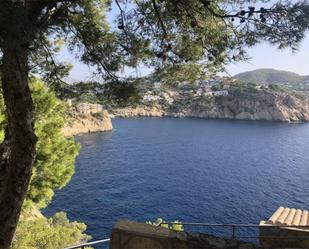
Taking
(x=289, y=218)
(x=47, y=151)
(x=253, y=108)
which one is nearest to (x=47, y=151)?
(x=47, y=151)

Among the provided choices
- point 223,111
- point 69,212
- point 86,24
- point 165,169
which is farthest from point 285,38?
point 223,111

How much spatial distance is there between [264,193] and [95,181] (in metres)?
18.4

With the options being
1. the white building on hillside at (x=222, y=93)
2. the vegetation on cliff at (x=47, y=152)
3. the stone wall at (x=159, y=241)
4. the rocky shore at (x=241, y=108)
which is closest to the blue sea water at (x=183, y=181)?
the vegetation on cliff at (x=47, y=152)

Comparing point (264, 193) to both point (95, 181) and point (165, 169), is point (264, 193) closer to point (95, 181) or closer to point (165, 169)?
point (165, 169)

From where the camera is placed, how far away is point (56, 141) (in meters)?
11.0

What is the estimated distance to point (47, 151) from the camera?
10469 mm

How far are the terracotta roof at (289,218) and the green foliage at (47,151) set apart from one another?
6340mm

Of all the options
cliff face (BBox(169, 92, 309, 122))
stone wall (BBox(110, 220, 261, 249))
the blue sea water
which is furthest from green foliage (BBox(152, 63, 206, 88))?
cliff face (BBox(169, 92, 309, 122))

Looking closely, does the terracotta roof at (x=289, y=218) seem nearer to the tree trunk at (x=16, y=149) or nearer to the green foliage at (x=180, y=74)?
the green foliage at (x=180, y=74)

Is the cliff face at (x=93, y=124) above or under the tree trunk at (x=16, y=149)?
under

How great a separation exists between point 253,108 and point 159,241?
126m

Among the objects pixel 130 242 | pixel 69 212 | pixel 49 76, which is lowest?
pixel 69 212

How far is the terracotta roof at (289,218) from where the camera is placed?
28.0 ft

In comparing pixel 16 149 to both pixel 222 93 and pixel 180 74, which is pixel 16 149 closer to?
pixel 180 74
